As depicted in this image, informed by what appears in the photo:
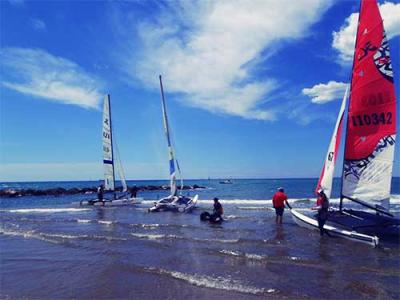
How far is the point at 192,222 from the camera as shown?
20.2 m

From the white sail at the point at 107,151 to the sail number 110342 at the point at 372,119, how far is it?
83.1 ft

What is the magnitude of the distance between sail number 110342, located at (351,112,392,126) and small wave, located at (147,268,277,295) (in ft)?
31.1

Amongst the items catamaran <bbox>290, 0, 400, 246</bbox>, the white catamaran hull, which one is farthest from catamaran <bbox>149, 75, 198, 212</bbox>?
catamaran <bbox>290, 0, 400, 246</bbox>

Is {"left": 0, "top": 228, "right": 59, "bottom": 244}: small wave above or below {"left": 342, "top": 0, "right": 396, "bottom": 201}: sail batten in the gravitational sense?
below

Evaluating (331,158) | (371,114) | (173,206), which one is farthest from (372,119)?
(173,206)

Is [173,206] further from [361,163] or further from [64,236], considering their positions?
[361,163]

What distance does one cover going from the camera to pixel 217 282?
27.6ft

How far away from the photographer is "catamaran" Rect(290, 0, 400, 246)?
13984mm

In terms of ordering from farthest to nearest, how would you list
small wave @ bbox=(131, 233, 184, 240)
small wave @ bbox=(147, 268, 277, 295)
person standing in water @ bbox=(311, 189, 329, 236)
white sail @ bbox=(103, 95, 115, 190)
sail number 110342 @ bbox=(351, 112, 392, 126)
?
white sail @ bbox=(103, 95, 115, 190) < small wave @ bbox=(131, 233, 184, 240) < person standing in water @ bbox=(311, 189, 329, 236) < sail number 110342 @ bbox=(351, 112, 392, 126) < small wave @ bbox=(147, 268, 277, 295)

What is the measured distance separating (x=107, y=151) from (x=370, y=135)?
26015 mm

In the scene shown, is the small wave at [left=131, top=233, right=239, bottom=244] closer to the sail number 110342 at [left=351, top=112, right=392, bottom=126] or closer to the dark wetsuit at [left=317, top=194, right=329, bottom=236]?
the dark wetsuit at [left=317, top=194, right=329, bottom=236]

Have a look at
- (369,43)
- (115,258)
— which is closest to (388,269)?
(115,258)

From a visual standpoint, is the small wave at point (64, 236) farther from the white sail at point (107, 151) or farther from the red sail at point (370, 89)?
the white sail at point (107, 151)

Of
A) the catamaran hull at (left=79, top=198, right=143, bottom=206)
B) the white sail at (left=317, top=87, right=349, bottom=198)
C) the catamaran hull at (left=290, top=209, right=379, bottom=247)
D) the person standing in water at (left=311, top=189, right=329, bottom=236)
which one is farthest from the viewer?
the catamaran hull at (left=79, top=198, right=143, bottom=206)
